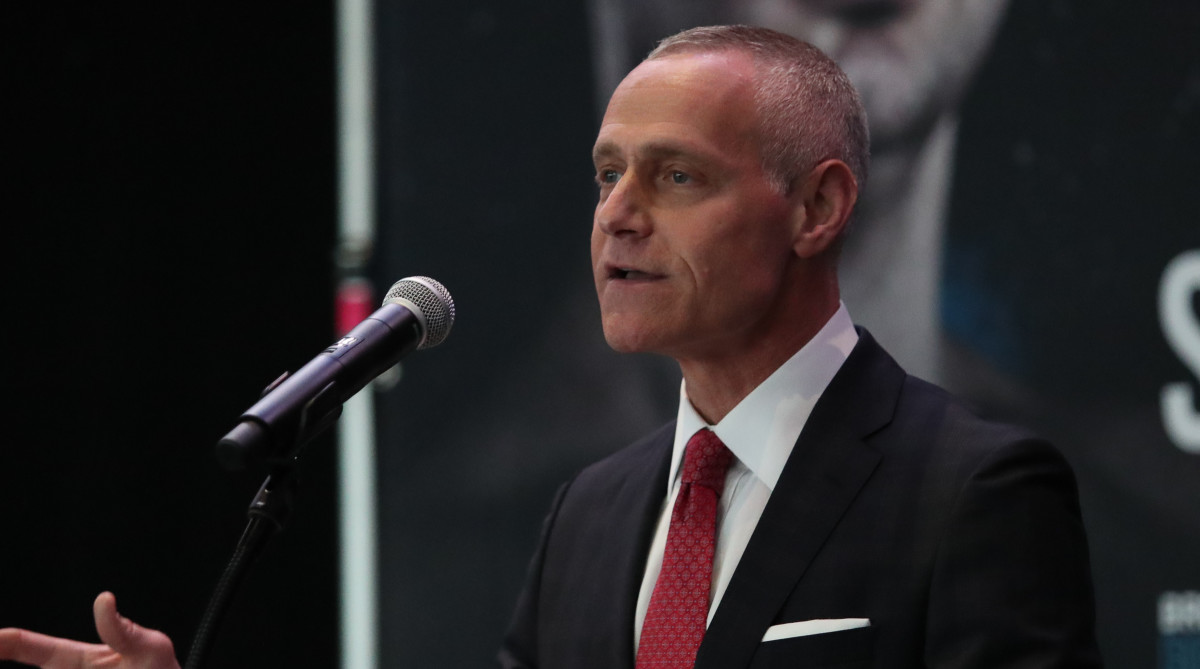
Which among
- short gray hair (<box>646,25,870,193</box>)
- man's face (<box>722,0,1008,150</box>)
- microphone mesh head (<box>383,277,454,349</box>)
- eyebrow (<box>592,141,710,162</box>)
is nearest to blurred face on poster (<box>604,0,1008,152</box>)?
man's face (<box>722,0,1008,150</box>)

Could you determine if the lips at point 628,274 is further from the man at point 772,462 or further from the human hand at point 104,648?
the human hand at point 104,648

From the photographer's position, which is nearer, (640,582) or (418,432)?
(640,582)

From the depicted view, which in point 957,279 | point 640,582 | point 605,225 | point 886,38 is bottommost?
point 640,582

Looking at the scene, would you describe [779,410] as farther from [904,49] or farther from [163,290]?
[163,290]

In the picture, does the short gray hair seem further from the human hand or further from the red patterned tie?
the human hand

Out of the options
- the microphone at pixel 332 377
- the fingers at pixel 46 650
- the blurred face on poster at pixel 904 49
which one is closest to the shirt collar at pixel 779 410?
the microphone at pixel 332 377

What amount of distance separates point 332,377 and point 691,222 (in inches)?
26.2

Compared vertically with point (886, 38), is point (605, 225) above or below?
below

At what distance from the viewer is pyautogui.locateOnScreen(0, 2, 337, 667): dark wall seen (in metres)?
3.84

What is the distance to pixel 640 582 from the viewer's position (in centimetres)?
201

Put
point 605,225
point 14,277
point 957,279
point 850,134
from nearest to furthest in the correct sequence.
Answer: point 605,225 → point 850,134 → point 957,279 → point 14,277

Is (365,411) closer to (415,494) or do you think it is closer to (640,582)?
(415,494)

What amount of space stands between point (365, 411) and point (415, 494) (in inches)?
9.6

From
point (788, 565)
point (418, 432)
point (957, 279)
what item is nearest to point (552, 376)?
point (418, 432)
